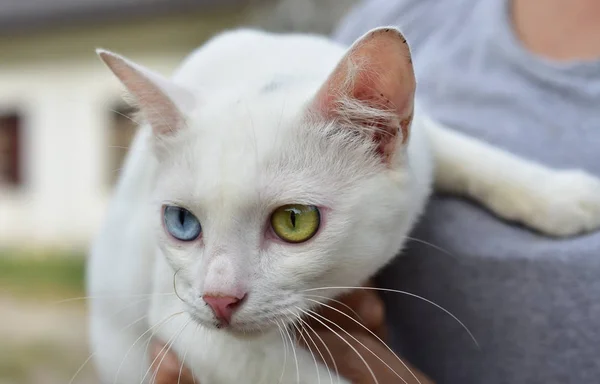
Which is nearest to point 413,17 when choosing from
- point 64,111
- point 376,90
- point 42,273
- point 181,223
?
point 376,90

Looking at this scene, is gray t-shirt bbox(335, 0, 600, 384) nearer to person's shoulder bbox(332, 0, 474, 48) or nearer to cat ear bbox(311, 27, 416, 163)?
person's shoulder bbox(332, 0, 474, 48)

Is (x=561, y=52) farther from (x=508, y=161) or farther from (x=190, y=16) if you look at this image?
(x=190, y=16)

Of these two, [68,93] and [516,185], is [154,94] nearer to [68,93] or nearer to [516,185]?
[516,185]

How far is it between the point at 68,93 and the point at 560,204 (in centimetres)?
487

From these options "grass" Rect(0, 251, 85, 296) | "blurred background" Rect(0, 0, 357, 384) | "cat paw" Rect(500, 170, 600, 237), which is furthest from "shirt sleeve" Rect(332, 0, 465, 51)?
"grass" Rect(0, 251, 85, 296)

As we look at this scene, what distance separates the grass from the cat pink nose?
322 cm

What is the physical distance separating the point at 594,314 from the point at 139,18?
4.47 meters

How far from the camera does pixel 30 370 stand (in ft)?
9.07

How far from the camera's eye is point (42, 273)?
417 centimetres

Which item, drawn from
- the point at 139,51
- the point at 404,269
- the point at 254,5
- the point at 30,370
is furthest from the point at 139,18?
the point at 404,269

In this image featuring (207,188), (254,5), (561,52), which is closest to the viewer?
(207,188)

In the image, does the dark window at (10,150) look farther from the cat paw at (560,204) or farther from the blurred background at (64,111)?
the cat paw at (560,204)

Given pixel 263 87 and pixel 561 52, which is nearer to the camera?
pixel 263 87

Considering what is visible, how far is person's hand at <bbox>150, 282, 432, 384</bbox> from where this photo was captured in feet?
2.56
